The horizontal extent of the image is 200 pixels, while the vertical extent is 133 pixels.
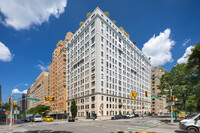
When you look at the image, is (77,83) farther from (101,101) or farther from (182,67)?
(182,67)

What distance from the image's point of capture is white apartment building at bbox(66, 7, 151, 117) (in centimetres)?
6016

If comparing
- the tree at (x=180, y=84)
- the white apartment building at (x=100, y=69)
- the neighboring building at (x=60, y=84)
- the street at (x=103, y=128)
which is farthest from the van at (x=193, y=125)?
the neighboring building at (x=60, y=84)

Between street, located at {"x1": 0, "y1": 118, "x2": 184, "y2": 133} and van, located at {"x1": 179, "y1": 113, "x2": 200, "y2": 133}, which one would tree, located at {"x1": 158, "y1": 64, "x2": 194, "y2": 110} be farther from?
van, located at {"x1": 179, "y1": 113, "x2": 200, "y2": 133}

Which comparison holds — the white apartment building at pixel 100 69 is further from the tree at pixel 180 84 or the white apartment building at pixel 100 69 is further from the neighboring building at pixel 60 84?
the tree at pixel 180 84

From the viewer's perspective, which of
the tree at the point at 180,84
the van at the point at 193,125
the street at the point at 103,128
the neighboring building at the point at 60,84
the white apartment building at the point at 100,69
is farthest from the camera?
the neighboring building at the point at 60,84

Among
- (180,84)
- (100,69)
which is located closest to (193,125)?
(180,84)

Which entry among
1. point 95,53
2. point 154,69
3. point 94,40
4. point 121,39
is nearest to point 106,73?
point 95,53

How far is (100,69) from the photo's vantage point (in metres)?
59.7

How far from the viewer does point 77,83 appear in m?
72.4

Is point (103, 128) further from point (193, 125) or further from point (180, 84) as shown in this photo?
point (180, 84)

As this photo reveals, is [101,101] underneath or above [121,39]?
underneath

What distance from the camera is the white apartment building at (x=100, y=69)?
60156mm

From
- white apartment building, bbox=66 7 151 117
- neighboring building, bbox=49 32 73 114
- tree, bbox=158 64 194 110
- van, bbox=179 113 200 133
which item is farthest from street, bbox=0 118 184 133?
neighboring building, bbox=49 32 73 114

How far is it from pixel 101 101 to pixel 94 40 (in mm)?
25711
